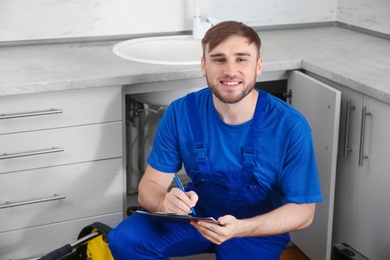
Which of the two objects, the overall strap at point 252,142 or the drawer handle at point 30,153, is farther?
the drawer handle at point 30,153

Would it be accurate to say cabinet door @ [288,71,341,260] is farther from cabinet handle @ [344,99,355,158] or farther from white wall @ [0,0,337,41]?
white wall @ [0,0,337,41]

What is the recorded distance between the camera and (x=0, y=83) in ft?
7.48

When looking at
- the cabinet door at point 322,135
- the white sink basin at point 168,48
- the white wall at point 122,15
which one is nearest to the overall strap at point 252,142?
the cabinet door at point 322,135

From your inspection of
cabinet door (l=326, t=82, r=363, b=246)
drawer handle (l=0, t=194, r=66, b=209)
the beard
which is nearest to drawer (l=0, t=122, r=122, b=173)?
drawer handle (l=0, t=194, r=66, b=209)

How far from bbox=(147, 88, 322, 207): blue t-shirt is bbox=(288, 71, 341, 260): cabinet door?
31 centimetres

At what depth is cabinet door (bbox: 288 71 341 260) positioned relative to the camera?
238 centimetres

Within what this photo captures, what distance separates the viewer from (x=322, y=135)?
245 cm

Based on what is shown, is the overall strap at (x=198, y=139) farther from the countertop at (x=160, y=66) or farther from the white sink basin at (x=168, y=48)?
the white sink basin at (x=168, y=48)

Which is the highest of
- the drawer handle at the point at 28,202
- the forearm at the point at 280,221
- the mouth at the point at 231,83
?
the mouth at the point at 231,83

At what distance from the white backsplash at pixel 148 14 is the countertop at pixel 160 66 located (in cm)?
7

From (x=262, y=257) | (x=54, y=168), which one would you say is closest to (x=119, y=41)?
(x=54, y=168)

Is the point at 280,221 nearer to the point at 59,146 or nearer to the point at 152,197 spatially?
the point at 152,197

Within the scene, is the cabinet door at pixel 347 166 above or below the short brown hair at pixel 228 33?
below

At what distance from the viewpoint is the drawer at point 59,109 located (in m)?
2.32
